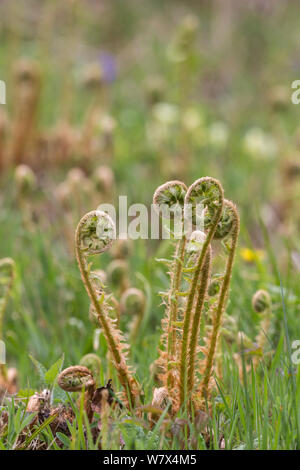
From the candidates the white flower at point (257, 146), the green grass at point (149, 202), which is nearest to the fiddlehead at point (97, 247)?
the green grass at point (149, 202)

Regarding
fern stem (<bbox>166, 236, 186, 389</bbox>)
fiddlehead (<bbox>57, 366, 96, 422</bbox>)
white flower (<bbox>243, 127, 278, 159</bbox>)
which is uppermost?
white flower (<bbox>243, 127, 278, 159</bbox>)

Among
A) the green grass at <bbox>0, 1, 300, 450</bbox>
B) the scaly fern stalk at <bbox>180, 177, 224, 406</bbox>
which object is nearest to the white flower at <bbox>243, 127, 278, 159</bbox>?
the green grass at <bbox>0, 1, 300, 450</bbox>

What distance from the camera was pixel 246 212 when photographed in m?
3.80

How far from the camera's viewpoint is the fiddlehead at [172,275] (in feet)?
4.31

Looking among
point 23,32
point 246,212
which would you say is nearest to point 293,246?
point 246,212

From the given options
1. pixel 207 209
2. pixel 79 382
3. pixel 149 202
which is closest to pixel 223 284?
pixel 207 209

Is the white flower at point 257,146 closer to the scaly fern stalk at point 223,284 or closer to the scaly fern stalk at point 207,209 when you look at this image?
the scaly fern stalk at point 223,284

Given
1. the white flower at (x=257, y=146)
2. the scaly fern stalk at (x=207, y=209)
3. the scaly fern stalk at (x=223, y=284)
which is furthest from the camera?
the white flower at (x=257, y=146)

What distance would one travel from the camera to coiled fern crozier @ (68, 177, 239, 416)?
126 cm

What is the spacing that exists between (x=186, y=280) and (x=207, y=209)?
17cm

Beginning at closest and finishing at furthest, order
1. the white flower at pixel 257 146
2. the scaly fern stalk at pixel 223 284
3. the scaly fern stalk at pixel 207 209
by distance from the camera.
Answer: the scaly fern stalk at pixel 207 209 < the scaly fern stalk at pixel 223 284 < the white flower at pixel 257 146

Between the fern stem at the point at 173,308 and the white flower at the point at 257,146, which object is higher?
the white flower at the point at 257,146

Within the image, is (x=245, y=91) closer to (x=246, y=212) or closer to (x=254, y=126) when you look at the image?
(x=254, y=126)

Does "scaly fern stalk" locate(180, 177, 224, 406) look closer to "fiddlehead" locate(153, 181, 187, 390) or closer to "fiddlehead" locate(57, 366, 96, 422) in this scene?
"fiddlehead" locate(153, 181, 187, 390)
